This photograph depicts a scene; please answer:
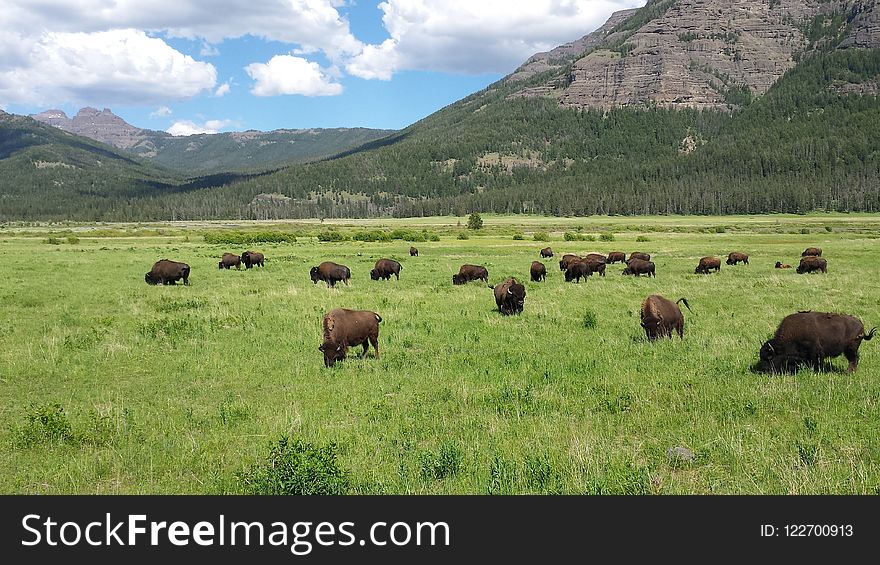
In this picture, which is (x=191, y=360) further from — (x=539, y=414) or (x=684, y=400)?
(x=684, y=400)

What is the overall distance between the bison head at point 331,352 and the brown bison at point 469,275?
1861 cm

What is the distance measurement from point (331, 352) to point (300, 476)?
7143 mm

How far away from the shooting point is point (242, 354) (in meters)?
14.9

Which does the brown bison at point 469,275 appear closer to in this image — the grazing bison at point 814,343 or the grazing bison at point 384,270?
the grazing bison at point 384,270

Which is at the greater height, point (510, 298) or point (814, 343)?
point (814, 343)

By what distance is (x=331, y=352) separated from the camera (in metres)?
13.8

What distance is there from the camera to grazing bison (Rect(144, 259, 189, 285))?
106 ft

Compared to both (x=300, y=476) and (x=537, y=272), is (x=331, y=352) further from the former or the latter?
(x=537, y=272)

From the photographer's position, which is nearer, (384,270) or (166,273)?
(166,273)

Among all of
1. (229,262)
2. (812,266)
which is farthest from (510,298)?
(229,262)

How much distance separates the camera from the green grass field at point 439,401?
742 centimetres

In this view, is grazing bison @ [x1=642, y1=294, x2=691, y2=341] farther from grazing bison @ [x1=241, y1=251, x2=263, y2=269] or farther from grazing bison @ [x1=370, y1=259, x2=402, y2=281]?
grazing bison @ [x1=241, y1=251, x2=263, y2=269]

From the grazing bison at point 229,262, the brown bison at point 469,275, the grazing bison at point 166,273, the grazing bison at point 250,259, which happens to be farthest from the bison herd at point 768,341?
the grazing bison at point 229,262
